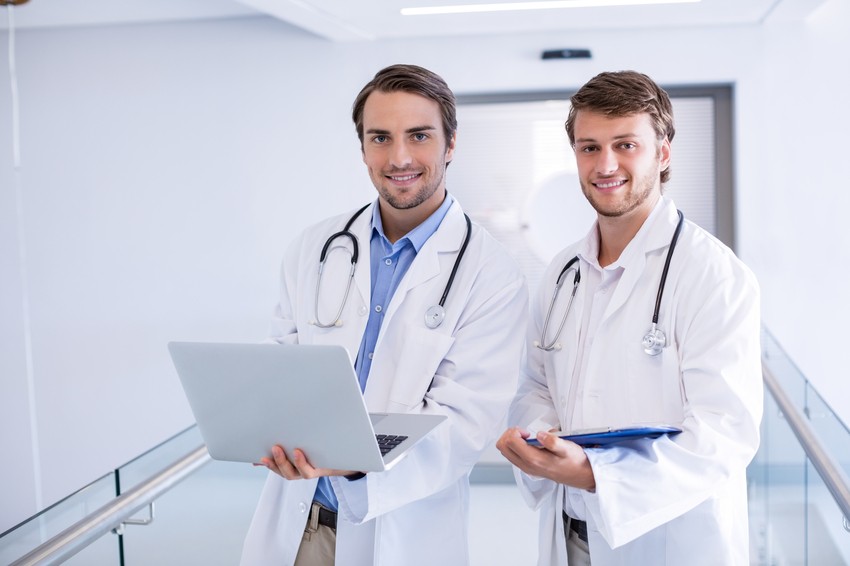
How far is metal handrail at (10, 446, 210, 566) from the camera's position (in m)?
1.57

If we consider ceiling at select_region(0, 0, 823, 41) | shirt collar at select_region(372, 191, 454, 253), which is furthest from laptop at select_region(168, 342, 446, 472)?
ceiling at select_region(0, 0, 823, 41)

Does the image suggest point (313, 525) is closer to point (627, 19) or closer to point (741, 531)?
point (741, 531)

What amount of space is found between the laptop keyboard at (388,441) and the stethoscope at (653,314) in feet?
1.30

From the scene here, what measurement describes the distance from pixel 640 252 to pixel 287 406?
72cm

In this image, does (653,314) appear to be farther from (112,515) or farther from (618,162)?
(112,515)

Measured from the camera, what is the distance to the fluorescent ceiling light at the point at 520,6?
3.45 metres

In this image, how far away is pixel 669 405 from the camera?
1438 mm

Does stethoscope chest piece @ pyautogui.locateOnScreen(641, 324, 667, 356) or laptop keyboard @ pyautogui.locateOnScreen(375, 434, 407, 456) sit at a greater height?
stethoscope chest piece @ pyautogui.locateOnScreen(641, 324, 667, 356)

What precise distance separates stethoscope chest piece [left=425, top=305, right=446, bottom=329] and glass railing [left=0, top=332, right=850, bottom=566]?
2.69ft

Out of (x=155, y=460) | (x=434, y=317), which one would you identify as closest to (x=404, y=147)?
(x=434, y=317)

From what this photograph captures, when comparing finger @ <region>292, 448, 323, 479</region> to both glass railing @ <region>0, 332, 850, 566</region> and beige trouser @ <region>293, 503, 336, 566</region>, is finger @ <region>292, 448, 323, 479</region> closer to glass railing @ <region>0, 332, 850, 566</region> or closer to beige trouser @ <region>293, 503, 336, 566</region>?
beige trouser @ <region>293, 503, 336, 566</region>

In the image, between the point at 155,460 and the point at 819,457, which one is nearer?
the point at 819,457

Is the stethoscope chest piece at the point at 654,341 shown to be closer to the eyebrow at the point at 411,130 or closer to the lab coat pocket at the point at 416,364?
the lab coat pocket at the point at 416,364

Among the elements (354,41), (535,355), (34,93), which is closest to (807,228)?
(354,41)
